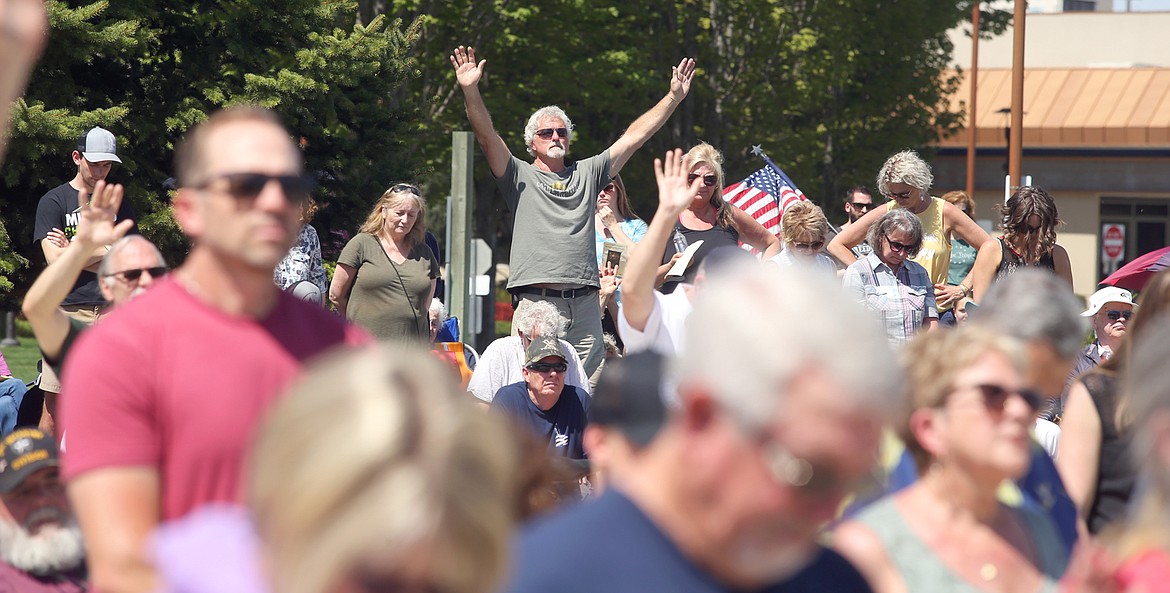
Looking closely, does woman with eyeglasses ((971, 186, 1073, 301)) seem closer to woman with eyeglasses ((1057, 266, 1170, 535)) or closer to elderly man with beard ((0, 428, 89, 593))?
woman with eyeglasses ((1057, 266, 1170, 535))

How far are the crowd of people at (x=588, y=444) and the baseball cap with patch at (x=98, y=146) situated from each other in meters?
3.08

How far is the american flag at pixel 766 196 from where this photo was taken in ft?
44.3

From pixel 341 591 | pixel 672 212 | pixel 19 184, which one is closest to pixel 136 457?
pixel 341 591

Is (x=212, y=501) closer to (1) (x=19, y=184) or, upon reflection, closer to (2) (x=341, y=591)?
(2) (x=341, y=591)

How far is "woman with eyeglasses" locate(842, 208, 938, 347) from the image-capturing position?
8.31m

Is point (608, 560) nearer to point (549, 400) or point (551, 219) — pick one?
point (549, 400)

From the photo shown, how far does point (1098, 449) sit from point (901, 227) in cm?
391

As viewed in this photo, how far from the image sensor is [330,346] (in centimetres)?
331

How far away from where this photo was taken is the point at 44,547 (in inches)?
170

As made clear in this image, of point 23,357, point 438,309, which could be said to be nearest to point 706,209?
point 438,309

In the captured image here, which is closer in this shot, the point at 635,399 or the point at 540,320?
the point at 635,399

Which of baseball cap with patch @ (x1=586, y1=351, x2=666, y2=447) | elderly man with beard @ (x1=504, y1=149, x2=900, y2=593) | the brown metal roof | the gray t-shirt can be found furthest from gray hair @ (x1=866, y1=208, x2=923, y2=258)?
the brown metal roof

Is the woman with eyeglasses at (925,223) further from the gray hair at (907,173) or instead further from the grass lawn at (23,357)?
the grass lawn at (23,357)

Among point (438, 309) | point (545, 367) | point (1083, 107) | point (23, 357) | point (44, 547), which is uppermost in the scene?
point (1083, 107)
